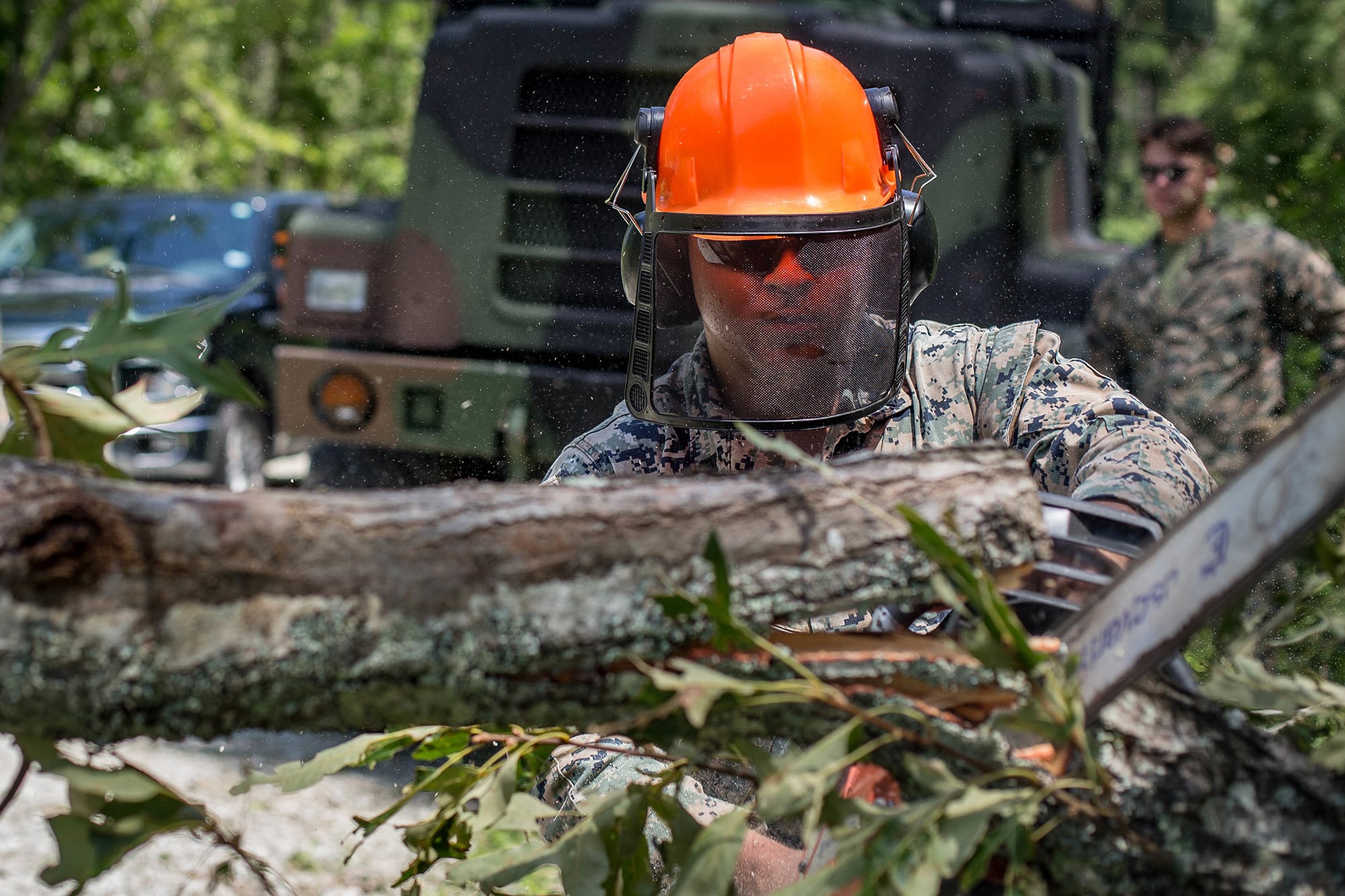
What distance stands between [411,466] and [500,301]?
589 mm

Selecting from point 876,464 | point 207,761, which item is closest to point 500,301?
point 207,761

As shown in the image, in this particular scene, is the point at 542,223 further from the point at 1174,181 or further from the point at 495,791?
the point at 495,791

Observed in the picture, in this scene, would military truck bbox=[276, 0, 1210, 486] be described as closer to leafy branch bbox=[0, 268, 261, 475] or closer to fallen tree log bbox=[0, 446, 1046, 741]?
leafy branch bbox=[0, 268, 261, 475]

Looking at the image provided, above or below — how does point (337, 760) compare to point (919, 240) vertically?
below

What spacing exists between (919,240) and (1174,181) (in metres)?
2.55

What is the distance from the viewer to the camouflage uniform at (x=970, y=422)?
191 centimetres

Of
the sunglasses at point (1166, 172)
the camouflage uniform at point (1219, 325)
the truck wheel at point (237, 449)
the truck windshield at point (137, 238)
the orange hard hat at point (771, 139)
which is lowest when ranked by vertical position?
the truck wheel at point (237, 449)

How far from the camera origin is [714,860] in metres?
1.10

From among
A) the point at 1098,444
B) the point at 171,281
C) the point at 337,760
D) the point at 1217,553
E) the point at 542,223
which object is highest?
the point at 1217,553

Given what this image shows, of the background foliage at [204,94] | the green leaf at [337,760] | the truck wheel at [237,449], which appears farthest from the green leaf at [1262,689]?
the background foliage at [204,94]

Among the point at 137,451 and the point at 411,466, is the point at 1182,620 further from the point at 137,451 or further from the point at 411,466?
the point at 137,451

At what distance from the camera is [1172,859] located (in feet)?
3.61

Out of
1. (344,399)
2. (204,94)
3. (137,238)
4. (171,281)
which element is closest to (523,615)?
(344,399)

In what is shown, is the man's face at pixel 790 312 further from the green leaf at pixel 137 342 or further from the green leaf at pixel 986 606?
the green leaf at pixel 986 606
